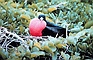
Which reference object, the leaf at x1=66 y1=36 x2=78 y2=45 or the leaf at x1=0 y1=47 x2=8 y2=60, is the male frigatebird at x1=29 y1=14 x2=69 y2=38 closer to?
the leaf at x1=66 y1=36 x2=78 y2=45

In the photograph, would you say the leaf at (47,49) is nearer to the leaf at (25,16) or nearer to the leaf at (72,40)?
the leaf at (72,40)

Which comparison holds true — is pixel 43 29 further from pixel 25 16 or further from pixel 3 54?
pixel 3 54

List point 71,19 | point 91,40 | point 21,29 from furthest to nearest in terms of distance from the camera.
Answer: point 71,19
point 21,29
point 91,40

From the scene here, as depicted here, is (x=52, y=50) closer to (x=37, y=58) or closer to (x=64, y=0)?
(x=37, y=58)

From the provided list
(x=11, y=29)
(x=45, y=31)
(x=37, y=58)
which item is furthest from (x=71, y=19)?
(x=37, y=58)

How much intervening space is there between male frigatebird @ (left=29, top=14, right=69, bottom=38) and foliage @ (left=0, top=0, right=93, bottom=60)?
0.08m

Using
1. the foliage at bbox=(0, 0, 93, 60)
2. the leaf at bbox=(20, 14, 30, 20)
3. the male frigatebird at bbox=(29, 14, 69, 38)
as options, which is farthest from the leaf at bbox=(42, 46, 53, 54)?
the leaf at bbox=(20, 14, 30, 20)

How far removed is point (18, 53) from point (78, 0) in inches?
66.8

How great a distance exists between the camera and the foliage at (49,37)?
2168 millimetres

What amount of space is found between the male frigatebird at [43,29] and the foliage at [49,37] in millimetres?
78

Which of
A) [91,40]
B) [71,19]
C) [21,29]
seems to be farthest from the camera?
[71,19]

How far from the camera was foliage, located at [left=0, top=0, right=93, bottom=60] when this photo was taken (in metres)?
2.17

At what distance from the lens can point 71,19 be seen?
3150 millimetres

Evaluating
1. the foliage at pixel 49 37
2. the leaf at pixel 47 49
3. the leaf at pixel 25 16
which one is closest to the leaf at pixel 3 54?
the foliage at pixel 49 37
